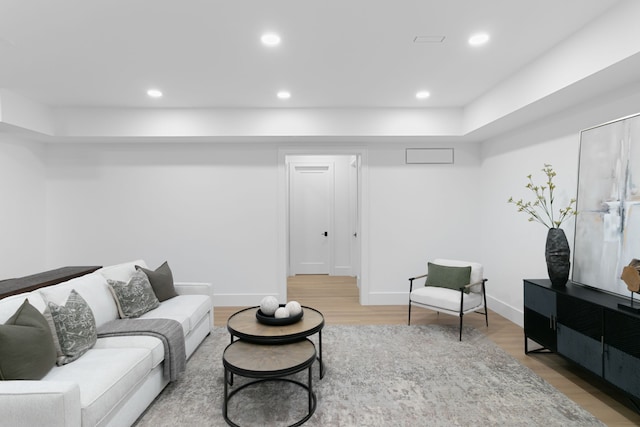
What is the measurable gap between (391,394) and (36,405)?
7.41 feet

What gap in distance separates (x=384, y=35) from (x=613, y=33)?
1.59 meters

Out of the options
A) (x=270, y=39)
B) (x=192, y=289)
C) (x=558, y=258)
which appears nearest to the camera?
(x=270, y=39)

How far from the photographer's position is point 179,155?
199 inches

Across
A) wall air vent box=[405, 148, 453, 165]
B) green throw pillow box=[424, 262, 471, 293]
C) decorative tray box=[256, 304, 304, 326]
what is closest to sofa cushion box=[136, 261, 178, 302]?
decorative tray box=[256, 304, 304, 326]

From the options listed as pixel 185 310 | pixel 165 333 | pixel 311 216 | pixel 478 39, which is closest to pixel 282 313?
pixel 165 333

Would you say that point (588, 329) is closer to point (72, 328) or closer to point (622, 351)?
point (622, 351)

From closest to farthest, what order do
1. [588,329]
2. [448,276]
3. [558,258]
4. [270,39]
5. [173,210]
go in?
[588,329] → [270,39] → [558,258] → [448,276] → [173,210]

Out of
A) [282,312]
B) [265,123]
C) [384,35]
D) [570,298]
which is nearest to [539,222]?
[570,298]

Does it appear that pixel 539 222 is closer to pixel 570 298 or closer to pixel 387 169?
pixel 570 298

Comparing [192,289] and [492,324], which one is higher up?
[192,289]

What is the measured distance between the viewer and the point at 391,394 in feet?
8.80

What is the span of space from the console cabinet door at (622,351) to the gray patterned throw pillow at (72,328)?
12.3 feet

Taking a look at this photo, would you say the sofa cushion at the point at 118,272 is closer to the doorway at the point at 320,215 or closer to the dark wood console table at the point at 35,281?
the dark wood console table at the point at 35,281

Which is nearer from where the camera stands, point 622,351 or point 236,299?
point 622,351
